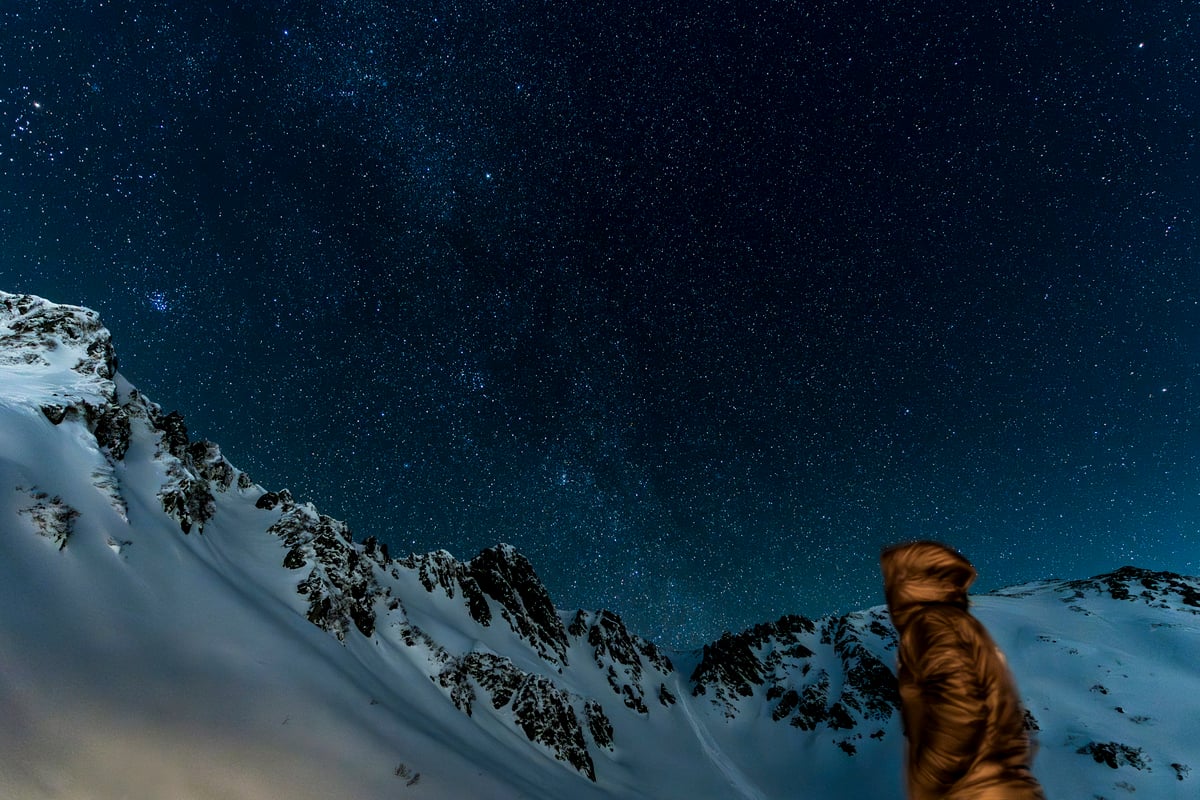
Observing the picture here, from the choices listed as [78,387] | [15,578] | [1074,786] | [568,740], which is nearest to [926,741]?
[15,578]

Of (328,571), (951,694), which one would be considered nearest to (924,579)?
(951,694)

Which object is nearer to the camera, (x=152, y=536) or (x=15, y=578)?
(x=15, y=578)

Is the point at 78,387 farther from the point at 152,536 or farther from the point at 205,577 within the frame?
the point at 205,577

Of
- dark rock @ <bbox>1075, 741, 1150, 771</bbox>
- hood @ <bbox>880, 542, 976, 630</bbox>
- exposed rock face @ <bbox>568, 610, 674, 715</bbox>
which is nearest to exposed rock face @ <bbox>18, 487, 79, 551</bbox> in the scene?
hood @ <bbox>880, 542, 976, 630</bbox>

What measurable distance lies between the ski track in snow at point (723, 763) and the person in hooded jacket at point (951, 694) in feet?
178

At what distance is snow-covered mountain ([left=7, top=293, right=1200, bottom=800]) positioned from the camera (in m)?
11.8

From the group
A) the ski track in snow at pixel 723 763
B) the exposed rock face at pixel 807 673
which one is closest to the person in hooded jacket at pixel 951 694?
the ski track in snow at pixel 723 763

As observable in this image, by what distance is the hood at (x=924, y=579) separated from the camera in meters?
2.41

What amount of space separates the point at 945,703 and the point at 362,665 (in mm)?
30132

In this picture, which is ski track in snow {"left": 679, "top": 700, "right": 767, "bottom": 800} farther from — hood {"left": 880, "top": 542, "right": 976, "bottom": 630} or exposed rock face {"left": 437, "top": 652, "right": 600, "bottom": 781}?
hood {"left": 880, "top": 542, "right": 976, "bottom": 630}

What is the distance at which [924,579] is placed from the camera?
2.45 m

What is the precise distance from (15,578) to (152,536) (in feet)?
25.9

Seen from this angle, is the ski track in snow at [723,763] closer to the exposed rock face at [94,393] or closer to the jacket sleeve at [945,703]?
the exposed rock face at [94,393]

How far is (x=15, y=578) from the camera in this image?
12531mm
